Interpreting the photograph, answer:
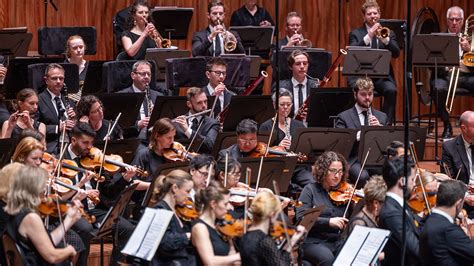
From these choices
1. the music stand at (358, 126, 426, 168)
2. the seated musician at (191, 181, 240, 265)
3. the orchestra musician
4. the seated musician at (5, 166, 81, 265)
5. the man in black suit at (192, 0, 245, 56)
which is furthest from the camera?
the man in black suit at (192, 0, 245, 56)

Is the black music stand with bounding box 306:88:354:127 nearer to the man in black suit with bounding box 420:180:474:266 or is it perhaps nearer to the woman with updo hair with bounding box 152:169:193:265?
the woman with updo hair with bounding box 152:169:193:265

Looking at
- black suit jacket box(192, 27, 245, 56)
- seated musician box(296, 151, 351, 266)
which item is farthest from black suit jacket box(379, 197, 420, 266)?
black suit jacket box(192, 27, 245, 56)

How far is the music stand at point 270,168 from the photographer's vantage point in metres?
8.33

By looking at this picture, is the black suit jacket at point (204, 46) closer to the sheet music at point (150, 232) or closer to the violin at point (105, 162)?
the violin at point (105, 162)

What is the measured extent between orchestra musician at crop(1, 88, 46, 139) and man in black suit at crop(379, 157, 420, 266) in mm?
3006

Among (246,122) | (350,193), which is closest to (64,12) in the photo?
(246,122)

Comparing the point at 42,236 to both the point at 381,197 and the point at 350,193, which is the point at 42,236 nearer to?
the point at 381,197

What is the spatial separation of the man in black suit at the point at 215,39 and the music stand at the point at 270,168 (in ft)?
10.4

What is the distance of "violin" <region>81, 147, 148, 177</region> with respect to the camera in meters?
8.32

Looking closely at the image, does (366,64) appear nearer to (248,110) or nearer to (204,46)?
(248,110)

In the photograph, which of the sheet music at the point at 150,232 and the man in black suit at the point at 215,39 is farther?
the man in black suit at the point at 215,39

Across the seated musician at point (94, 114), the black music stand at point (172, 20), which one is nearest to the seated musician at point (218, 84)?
the black music stand at point (172, 20)

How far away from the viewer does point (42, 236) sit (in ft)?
21.3

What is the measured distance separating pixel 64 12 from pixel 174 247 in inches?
242
